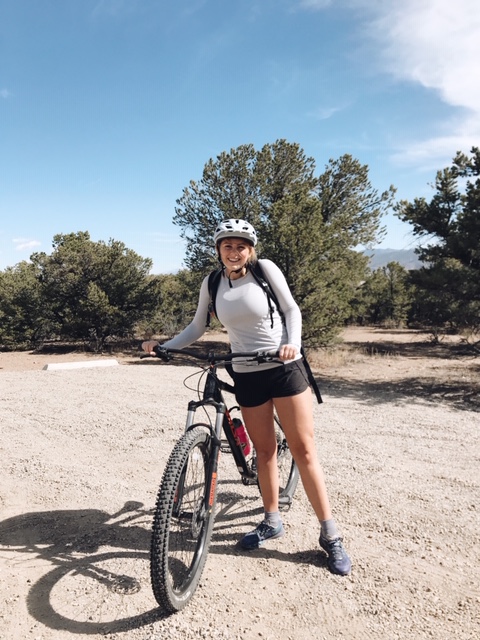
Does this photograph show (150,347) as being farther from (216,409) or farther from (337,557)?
(337,557)

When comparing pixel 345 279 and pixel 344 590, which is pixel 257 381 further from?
pixel 345 279

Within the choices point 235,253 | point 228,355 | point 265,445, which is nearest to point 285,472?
point 265,445

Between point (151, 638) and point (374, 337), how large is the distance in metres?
20.2

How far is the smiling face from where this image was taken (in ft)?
8.41

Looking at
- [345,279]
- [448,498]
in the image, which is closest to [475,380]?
[345,279]

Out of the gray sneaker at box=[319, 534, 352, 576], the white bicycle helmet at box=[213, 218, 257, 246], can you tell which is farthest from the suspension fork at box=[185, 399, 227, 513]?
the white bicycle helmet at box=[213, 218, 257, 246]

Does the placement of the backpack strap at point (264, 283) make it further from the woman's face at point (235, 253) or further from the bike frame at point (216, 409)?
the bike frame at point (216, 409)

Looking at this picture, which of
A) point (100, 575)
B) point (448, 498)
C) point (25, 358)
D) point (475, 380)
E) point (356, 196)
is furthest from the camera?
point (356, 196)

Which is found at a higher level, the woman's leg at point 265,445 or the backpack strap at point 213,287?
the backpack strap at point 213,287

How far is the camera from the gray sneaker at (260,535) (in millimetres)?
2832

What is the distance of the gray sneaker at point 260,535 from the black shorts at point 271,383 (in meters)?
0.89

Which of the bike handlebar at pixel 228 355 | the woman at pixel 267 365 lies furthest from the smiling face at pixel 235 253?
the bike handlebar at pixel 228 355

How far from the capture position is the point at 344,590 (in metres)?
2.42

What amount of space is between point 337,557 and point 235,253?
189 cm
